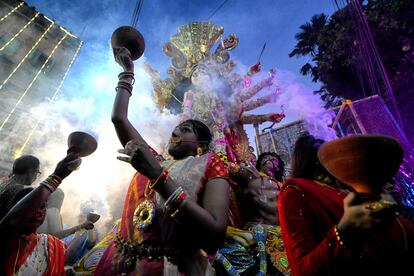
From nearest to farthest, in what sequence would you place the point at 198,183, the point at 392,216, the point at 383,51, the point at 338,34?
the point at 392,216
the point at 198,183
the point at 383,51
the point at 338,34

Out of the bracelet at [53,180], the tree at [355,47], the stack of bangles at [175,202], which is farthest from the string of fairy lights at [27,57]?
the tree at [355,47]

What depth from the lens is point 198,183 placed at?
1.72 meters

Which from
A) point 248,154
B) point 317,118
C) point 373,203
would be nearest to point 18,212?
point 373,203

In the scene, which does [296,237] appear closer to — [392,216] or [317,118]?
[392,216]

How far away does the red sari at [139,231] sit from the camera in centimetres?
145

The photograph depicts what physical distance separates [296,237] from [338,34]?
23303mm

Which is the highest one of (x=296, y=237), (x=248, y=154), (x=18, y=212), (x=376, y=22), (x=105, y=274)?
(x=376, y=22)

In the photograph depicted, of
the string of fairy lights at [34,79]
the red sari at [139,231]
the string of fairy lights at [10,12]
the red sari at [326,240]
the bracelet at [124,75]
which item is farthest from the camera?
the string of fairy lights at [10,12]

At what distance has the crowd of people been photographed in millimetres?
1110

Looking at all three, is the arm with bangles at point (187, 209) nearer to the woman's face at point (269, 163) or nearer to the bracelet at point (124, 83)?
the bracelet at point (124, 83)

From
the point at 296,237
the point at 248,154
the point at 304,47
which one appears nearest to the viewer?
the point at 296,237

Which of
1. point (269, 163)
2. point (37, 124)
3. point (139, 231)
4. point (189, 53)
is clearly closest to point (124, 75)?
point (139, 231)

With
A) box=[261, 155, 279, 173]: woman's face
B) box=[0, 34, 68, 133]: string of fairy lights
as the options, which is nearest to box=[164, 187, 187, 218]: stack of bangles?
box=[261, 155, 279, 173]: woman's face

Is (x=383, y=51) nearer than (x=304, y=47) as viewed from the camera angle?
Yes
